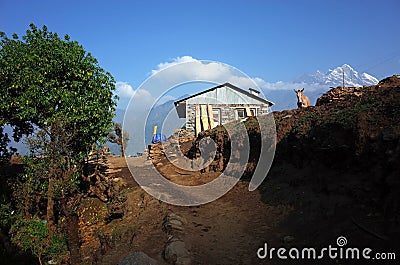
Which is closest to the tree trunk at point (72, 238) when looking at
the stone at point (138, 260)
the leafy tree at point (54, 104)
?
the leafy tree at point (54, 104)

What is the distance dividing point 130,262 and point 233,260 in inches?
74.8

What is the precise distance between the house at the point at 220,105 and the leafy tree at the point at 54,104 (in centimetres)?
1151

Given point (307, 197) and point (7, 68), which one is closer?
point (307, 197)

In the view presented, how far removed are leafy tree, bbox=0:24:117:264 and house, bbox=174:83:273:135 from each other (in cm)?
1151

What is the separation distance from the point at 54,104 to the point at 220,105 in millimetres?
14625

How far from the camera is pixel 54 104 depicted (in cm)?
923

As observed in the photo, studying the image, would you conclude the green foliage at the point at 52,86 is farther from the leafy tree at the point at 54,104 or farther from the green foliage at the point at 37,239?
the green foliage at the point at 37,239

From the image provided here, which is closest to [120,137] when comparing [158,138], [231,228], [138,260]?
[158,138]

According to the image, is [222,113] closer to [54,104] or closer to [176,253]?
[54,104]

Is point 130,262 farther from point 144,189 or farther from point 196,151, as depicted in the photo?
point 196,151

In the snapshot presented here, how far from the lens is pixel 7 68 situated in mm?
8766

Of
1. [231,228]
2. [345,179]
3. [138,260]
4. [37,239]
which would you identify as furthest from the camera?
[37,239]

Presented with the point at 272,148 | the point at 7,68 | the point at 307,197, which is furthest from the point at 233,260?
the point at 7,68

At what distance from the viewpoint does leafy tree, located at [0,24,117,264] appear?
8195 mm
